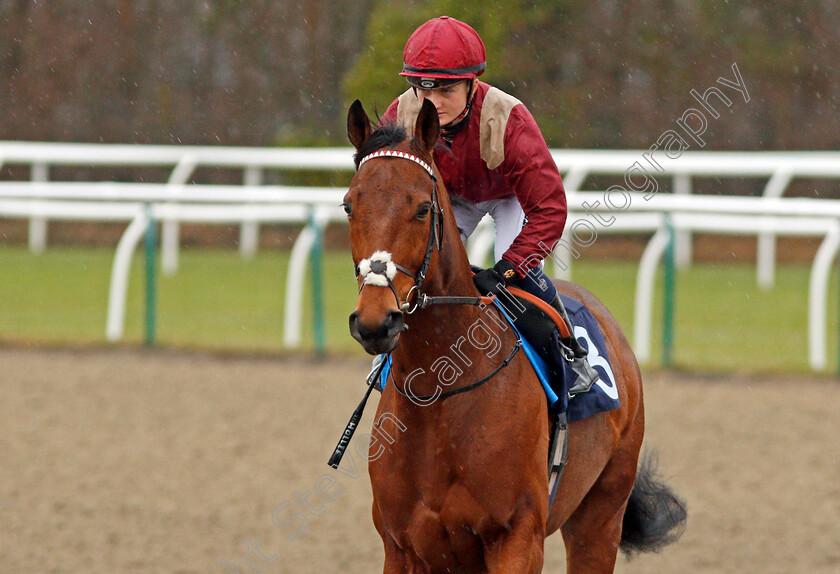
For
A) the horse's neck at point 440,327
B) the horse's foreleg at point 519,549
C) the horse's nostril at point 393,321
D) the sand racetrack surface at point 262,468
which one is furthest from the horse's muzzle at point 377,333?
the sand racetrack surface at point 262,468

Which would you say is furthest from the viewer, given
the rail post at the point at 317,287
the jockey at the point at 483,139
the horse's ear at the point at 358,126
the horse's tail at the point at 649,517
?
the rail post at the point at 317,287

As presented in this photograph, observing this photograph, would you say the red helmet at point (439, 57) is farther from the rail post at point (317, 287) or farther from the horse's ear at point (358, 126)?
the rail post at point (317, 287)

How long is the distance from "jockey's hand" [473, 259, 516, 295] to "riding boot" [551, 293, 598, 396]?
1.15 ft

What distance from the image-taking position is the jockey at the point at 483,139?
324cm

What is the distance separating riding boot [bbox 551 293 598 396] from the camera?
3.55 metres

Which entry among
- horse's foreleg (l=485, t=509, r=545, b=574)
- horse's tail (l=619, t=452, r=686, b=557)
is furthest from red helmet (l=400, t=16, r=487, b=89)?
horse's tail (l=619, t=452, r=686, b=557)

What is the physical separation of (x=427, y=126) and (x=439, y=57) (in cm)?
29

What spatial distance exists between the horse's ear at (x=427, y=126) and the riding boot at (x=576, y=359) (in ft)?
2.69

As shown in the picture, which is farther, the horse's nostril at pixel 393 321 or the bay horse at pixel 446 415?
the bay horse at pixel 446 415

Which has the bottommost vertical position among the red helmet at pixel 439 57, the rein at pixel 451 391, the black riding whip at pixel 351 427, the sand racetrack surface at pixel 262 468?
the sand racetrack surface at pixel 262 468

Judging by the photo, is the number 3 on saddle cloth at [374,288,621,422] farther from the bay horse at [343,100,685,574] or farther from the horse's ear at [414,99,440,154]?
the horse's ear at [414,99,440,154]

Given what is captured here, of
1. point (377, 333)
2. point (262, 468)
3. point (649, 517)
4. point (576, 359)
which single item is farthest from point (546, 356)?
point (262, 468)

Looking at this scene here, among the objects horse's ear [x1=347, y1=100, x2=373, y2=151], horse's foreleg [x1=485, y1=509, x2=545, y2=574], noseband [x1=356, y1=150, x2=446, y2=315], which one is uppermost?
horse's ear [x1=347, y1=100, x2=373, y2=151]

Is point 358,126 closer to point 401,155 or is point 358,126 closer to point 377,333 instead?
point 401,155
